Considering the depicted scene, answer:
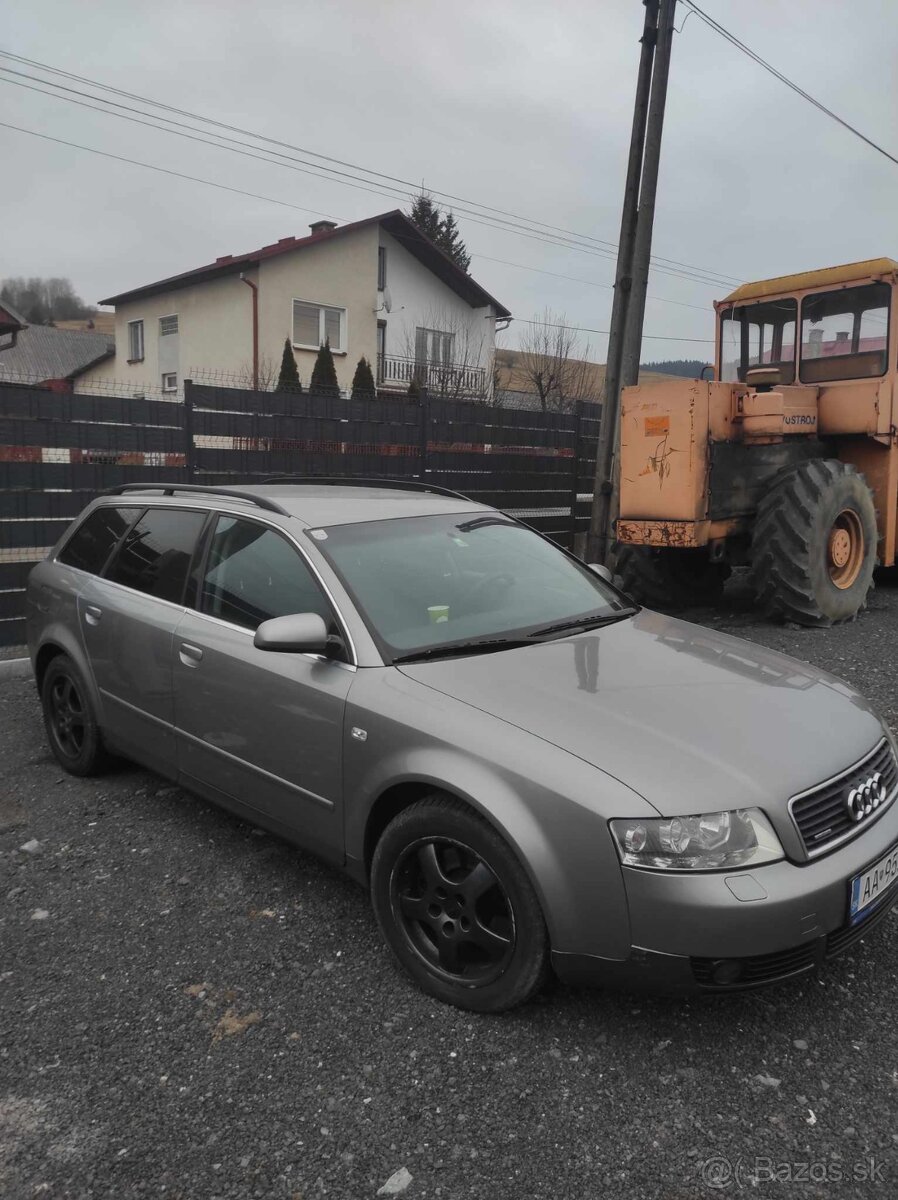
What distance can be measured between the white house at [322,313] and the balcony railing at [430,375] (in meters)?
0.06

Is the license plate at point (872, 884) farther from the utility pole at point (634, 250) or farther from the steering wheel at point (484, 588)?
the utility pole at point (634, 250)

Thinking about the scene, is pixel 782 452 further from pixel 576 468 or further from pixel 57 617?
pixel 57 617

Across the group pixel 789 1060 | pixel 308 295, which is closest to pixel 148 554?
pixel 789 1060

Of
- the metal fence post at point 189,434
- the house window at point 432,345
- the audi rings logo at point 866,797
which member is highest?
the house window at point 432,345

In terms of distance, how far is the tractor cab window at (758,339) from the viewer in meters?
8.00

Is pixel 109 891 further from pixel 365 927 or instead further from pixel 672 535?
pixel 672 535

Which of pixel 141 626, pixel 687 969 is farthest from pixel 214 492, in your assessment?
pixel 687 969

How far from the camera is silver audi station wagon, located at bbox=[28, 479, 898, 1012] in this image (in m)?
2.35

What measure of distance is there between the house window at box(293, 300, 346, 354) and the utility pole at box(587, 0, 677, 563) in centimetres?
1756

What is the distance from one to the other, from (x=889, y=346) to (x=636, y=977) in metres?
6.74

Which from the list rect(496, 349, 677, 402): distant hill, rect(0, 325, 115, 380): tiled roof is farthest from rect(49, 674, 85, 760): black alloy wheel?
rect(0, 325, 115, 380): tiled roof

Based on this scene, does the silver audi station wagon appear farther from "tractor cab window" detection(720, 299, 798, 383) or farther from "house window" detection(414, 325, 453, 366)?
"house window" detection(414, 325, 453, 366)

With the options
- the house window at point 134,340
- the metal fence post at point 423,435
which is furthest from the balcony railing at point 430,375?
the metal fence post at point 423,435

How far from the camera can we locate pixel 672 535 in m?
7.12
